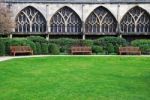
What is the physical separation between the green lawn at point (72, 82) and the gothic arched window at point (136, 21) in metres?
32.5

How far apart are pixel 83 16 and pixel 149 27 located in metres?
9.04

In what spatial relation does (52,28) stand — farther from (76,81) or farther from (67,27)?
(76,81)

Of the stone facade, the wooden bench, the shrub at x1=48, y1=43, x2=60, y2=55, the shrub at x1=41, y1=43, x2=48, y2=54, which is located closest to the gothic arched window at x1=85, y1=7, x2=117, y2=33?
the stone facade

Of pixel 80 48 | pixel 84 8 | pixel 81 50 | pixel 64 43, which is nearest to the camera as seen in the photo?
pixel 81 50

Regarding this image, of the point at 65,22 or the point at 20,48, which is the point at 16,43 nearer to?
the point at 20,48

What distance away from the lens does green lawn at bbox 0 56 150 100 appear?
17344 mm

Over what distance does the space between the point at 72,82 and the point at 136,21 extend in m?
40.7

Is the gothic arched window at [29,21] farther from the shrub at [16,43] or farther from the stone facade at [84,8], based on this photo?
the shrub at [16,43]

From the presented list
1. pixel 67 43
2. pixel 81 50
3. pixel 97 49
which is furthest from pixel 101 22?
pixel 81 50

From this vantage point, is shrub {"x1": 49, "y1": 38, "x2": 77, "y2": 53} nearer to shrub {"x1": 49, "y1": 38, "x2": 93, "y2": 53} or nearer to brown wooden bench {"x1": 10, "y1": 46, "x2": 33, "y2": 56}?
shrub {"x1": 49, "y1": 38, "x2": 93, "y2": 53}

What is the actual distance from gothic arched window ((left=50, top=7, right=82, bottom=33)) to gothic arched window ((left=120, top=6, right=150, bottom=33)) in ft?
20.2

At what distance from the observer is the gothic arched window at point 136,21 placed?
60.2 metres

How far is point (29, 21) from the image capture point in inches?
2345

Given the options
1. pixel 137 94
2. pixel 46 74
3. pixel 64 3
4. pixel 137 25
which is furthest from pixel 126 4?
pixel 137 94
